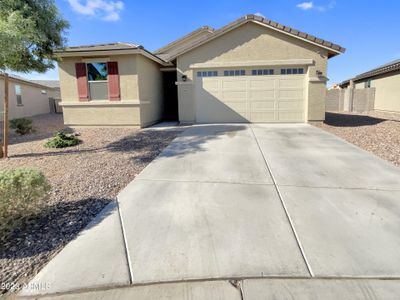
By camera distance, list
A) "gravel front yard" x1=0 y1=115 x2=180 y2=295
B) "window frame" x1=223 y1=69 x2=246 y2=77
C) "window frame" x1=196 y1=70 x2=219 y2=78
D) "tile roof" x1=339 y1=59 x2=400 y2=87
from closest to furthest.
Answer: "gravel front yard" x1=0 y1=115 x2=180 y2=295, "window frame" x1=223 y1=69 x2=246 y2=77, "window frame" x1=196 y1=70 x2=219 y2=78, "tile roof" x1=339 y1=59 x2=400 y2=87

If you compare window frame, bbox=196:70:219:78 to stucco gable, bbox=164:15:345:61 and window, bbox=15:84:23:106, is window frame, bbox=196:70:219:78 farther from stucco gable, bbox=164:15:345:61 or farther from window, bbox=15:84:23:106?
window, bbox=15:84:23:106

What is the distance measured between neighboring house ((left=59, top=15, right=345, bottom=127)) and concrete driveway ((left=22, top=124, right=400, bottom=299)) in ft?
22.0

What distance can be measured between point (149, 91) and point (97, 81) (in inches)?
94.1

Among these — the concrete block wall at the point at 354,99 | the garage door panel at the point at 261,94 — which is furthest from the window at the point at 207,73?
the concrete block wall at the point at 354,99

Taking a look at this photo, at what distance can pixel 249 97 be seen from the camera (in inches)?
489

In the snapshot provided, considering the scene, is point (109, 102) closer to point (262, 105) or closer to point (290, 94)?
point (262, 105)

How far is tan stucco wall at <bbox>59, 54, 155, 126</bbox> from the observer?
37.9 feet

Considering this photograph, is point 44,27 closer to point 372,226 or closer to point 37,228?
point 37,228

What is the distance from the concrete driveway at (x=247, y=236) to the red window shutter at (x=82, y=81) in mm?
7767

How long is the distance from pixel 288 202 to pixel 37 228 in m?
3.57

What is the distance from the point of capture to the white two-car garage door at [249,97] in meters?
12.2

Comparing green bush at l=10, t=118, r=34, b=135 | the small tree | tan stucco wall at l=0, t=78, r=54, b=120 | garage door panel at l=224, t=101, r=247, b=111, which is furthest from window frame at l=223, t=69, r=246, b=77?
tan stucco wall at l=0, t=78, r=54, b=120

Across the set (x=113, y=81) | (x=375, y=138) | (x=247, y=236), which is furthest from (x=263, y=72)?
(x=247, y=236)

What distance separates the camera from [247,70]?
40.0 ft
